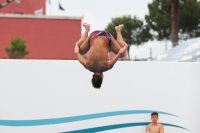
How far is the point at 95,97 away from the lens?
8.17 meters

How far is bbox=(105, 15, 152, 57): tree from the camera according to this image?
122 feet

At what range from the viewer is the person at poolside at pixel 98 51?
543 centimetres

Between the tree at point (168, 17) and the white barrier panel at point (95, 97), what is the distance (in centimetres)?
2558

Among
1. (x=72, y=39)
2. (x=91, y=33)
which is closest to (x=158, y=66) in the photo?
(x=91, y=33)

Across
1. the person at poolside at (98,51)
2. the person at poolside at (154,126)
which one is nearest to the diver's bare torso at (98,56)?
the person at poolside at (98,51)

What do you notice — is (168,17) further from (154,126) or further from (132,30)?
(154,126)

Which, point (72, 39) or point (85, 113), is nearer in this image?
point (85, 113)

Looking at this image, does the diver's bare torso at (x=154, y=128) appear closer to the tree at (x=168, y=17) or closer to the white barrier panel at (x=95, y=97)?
the white barrier panel at (x=95, y=97)

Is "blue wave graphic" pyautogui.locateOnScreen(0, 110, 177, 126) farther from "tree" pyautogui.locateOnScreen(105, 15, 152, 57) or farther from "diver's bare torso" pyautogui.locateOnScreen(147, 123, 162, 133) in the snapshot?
"tree" pyautogui.locateOnScreen(105, 15, 152, 57)

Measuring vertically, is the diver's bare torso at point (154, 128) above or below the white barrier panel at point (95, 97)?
below

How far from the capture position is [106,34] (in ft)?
18.4

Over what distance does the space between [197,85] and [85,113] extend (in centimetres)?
244

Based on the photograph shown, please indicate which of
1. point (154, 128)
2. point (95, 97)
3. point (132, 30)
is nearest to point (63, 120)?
point (95, 97)

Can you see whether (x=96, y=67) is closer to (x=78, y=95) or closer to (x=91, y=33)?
(x=91, y=33)
